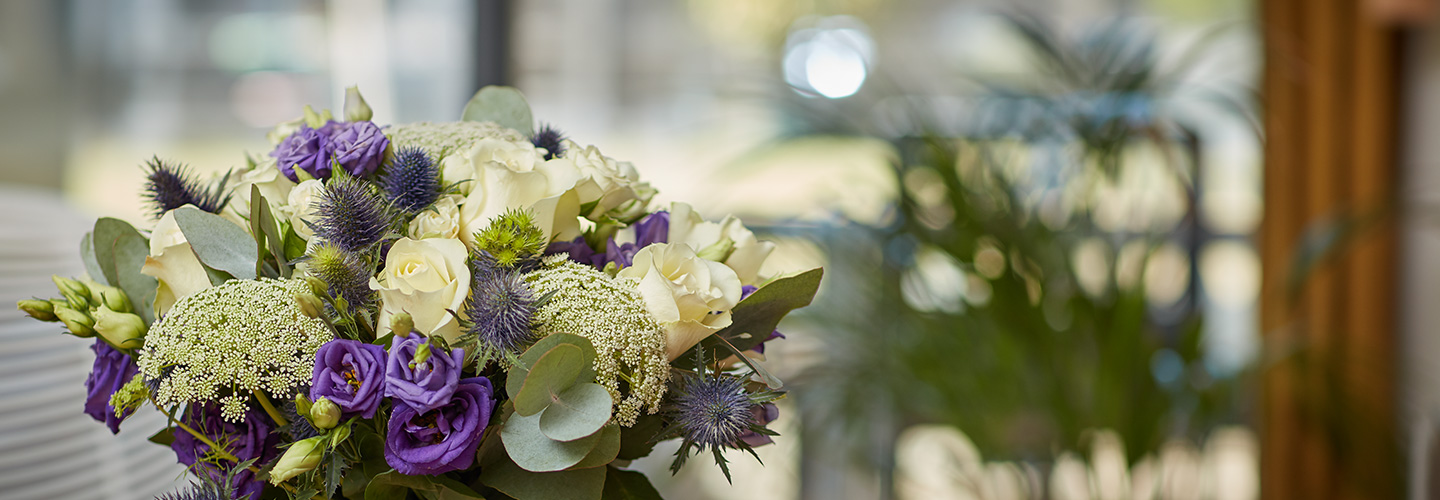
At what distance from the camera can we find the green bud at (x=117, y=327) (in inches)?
17.2

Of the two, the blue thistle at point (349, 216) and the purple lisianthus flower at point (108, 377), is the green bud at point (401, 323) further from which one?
the purple lisianthus flower at point (108, 377)

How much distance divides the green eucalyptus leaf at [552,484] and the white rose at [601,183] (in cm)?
14

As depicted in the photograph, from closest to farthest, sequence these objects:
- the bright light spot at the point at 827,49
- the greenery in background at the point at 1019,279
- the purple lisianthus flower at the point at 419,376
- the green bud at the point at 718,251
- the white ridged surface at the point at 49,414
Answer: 1. the purple lisianthus flower at the point at 419,376
2. the green bud at the point at 718,251
3. the white ridged surface at the point at 49,414
4. the greenery in background at the point at 1019,279
5. the bright light spot at the point at 827,49

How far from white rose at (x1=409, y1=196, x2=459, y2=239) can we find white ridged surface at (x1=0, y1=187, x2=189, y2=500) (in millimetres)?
404

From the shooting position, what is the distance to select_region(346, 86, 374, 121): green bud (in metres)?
0.53

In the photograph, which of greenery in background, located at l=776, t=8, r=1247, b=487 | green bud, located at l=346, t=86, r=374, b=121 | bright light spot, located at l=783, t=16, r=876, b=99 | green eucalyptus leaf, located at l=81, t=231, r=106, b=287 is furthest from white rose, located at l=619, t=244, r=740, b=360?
bright light spot, located at l=783, t=16, r=876, b=99

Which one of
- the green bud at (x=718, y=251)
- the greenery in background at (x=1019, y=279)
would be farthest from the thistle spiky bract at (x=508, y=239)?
the greenery in background at (x=1019, y=279)

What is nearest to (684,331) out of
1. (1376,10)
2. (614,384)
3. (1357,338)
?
(614,384)

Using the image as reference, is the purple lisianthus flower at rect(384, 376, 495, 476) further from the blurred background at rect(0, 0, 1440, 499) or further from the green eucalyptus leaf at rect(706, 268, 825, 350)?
the blurred background at rect(0, 0, 1440, 499)

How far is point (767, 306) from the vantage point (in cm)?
46

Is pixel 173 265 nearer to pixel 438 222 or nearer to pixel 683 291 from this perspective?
pixel 438 222

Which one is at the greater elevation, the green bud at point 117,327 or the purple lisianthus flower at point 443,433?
the green bud at point 117,327

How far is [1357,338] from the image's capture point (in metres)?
2.42

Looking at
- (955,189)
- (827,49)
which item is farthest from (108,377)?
(827,49)
